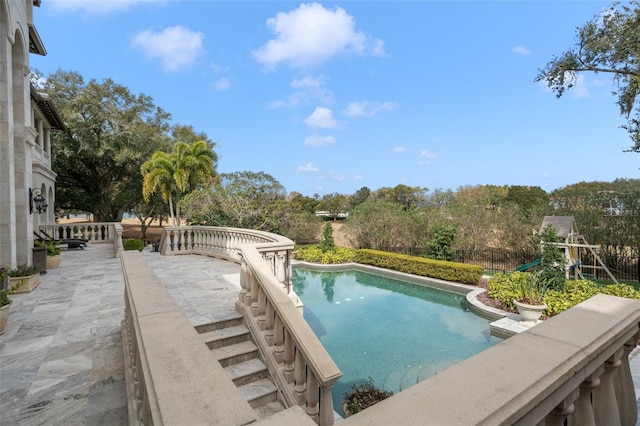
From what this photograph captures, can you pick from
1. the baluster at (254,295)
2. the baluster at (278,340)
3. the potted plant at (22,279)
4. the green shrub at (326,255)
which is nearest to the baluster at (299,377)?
the baluster at (278,340)

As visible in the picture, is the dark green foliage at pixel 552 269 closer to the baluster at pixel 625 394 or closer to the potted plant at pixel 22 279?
the baluster at pixel 625 394

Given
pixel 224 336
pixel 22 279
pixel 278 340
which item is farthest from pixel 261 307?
pixel 22 279

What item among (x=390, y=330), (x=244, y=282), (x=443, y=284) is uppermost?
(x=244, y=282)

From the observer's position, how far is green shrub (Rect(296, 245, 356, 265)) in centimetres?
1895

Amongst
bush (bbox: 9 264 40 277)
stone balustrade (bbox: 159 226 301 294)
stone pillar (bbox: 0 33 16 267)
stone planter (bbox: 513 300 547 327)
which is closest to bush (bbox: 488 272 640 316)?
stone planter (bbox: 513 300 547 327)

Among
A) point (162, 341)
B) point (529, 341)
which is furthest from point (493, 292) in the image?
point (162, 341)

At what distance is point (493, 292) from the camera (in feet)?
36.1

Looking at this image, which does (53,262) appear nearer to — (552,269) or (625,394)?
(625,394)

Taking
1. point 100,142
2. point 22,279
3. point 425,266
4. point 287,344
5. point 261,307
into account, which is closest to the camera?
point 287,344

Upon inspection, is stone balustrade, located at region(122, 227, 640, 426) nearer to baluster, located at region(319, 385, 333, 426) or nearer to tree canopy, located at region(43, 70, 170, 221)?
baluster, located at region(319, 385, 333, 426)

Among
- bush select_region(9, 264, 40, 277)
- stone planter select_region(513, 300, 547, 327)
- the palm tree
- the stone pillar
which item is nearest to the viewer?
bush select_region(9, 264, 40, 277)

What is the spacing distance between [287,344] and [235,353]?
3.70ft

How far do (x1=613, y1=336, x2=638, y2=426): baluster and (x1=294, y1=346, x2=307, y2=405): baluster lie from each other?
2.63m

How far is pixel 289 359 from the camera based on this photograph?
374 cm
